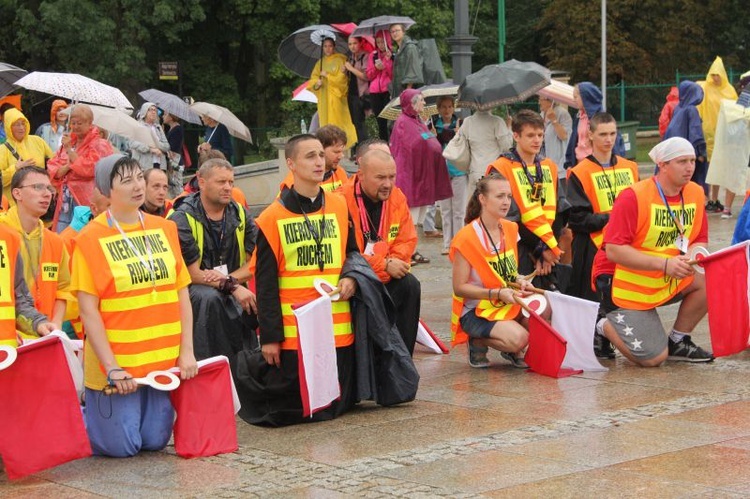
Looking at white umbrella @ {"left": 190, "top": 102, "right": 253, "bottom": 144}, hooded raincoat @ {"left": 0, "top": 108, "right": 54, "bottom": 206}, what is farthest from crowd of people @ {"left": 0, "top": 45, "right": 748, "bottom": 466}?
white umbrella @ {"left": 190, "top": 102, "right": 253, "bottom": 144}

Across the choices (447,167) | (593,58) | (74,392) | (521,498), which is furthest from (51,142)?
(593,58)

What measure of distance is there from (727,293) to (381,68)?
9.74 m

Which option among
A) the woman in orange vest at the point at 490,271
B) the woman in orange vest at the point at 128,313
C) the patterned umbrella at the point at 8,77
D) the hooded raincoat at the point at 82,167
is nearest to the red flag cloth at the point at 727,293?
the woman in orange vest at the point at 490,271

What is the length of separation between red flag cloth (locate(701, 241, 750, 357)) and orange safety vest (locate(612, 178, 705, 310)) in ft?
1.02

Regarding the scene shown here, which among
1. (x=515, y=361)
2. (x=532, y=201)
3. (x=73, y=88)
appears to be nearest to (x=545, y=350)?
(x=515, y=361)

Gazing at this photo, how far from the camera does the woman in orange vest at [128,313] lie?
715 centimetres

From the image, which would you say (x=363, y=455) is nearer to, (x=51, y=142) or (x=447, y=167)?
(x=447, y=167)

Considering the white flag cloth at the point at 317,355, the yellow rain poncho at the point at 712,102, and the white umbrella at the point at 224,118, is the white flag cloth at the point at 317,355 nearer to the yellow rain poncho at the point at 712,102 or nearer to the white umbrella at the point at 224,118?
the white umbrella at the point at 224,118

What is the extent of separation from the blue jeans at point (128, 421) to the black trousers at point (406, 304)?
2.36 m

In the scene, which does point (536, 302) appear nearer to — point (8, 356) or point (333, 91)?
point (8, 356)

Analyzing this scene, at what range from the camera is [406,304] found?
9.34 m

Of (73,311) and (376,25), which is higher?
(376,25)

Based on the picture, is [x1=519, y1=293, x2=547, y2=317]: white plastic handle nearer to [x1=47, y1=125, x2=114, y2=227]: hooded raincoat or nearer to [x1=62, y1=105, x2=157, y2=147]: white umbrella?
[x1=47, y1=125, x2=114, y2=227]: hooded raincoat

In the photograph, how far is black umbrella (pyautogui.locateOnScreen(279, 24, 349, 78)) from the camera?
19375mm
